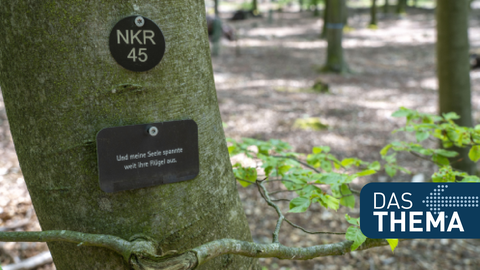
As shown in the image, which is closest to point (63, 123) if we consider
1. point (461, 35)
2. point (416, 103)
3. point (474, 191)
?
point (474, 191)

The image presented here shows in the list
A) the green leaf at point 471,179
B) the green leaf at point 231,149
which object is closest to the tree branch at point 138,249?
the green leaf at point 231,149

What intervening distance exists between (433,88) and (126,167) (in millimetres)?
8782

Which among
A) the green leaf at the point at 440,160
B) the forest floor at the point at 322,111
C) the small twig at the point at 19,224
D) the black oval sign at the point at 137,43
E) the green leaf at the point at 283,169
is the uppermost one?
the black oval sign at the point at 137,43

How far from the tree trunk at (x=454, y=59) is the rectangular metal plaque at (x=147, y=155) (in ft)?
10.1

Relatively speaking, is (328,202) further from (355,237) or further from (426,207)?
(426,207)

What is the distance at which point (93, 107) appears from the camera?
2.93 ft

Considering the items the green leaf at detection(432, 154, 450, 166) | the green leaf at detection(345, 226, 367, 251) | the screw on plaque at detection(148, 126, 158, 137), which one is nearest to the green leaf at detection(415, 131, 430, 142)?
the green leaf at detection(432, 154, 450, 166)

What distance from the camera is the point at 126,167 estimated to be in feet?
3.14

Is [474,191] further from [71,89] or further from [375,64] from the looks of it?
[375,64]

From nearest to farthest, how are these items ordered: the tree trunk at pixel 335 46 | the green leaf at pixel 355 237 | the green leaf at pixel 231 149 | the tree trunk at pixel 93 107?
1. the tree trunk at pixel 93 107
2. the green leaf at pixel 355 237
3. the green leaf at pixel 231 149
4. the tree trunk at pixel 335 46

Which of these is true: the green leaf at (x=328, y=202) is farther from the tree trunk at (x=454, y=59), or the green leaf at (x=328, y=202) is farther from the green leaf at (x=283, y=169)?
the tree trunk at (x=454, y=59)

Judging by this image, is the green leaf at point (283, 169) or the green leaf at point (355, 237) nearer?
the green leaf at point (355, 237)

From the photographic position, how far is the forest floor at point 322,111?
311cm

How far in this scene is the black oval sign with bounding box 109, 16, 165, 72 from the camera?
0.89m
